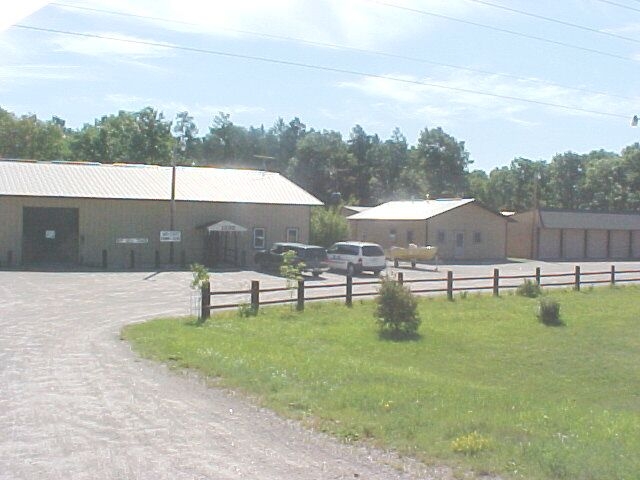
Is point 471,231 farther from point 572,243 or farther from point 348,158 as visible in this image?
point 348,158

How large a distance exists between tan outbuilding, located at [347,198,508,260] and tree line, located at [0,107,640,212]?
25.9m

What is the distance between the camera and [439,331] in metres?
23.6

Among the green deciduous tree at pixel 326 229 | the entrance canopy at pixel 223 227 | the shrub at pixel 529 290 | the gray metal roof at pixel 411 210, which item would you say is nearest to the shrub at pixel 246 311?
the shrub at pixel 529 290

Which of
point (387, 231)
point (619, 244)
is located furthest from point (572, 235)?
point (387, 231)

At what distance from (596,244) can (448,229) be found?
18856mm

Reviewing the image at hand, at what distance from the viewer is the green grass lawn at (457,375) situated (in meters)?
8.30

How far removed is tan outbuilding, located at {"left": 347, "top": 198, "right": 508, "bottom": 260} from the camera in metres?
60.5

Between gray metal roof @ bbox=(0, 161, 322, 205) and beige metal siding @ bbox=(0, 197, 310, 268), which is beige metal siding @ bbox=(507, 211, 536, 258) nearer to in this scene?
gray metal roof @ bbox=(0, 161, 322, 205)

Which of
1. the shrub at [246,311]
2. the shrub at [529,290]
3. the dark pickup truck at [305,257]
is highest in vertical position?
Result: the dark pickup truck at [305,257]

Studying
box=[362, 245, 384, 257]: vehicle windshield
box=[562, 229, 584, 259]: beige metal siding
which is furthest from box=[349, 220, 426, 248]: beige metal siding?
box=[362, 245, 384, 257]: vehicle windshield

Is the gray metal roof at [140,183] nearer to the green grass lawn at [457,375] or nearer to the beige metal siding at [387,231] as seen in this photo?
the beige metal siding at [387,231]

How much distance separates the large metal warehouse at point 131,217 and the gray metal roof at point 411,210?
41.6ft

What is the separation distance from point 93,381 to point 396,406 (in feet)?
15.5

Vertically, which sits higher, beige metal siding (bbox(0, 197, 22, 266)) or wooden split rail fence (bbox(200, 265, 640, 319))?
beige metal siding (bbox(0, 197, 22, 266))
